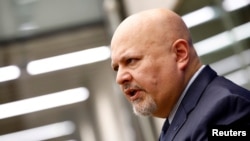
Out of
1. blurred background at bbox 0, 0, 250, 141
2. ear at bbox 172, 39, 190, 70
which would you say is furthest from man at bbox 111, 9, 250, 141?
blurred background at bbox 0, 0, 250, 141

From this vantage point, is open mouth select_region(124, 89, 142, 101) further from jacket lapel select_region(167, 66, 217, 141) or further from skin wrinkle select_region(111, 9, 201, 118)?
jacket lapel select_region(167, 66, 217, 141)

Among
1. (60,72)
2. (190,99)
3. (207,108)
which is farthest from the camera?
(60,72)

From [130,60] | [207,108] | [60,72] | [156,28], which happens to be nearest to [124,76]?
[130,60]

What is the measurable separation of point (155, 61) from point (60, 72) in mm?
2377

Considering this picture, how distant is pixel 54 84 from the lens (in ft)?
11.1

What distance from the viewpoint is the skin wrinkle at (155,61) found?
111cm

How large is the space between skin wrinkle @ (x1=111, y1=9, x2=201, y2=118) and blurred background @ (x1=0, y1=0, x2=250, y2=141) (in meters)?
1.97

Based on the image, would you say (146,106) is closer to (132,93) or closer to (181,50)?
(132,93)

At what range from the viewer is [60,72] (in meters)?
3.40

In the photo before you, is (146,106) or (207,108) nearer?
(207,108)

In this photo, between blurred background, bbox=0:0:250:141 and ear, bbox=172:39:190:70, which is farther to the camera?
blurred background, bbox=0:0:250:141

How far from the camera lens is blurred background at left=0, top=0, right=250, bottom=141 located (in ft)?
10.6

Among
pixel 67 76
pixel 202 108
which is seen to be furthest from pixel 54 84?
pixel 202 108

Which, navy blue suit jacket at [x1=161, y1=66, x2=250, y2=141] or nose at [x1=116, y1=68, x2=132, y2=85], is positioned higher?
nose at [x1=116, y1=68, x2=132, y2=85]
